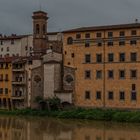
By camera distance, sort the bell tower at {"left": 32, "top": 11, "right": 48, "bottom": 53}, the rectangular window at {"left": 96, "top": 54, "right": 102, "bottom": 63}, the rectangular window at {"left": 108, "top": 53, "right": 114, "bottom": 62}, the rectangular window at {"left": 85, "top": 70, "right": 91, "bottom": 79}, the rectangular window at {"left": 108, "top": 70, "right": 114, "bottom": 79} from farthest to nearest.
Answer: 1. the bell tower at {"left": 32, "top": 11, "right": 48, "bottom": 53}
2. the rectangular window at {"left": 85, "top": 70, "right": 91, "bottom": 79}
3. the rectangular window at {"left": 96, "top": 54, "right": 102, "bottom": 63}
4. the rectangular window at {"left": 108, "top": 53, "right": 114, "bottom": 62}
5. the rectangular window at {"left": 108, "top": 70, "right": 114, "bottom": 79}

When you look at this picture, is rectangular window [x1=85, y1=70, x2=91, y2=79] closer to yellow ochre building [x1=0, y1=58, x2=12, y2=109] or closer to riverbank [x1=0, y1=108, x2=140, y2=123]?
riverbank [x1=0, y1=108, x2=140, y2=123]

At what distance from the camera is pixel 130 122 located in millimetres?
55375

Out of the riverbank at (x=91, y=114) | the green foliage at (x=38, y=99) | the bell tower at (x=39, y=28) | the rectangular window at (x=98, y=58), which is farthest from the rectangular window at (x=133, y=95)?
the bell tower at (x=39, y=28)

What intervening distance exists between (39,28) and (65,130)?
36.0 m

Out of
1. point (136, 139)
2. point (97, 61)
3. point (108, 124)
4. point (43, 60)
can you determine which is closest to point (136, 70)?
point (97, 61)

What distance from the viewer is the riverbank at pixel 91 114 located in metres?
56.6

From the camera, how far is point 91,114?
60750 millimetres

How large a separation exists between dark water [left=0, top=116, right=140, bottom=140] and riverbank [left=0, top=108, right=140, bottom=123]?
2.68 metres

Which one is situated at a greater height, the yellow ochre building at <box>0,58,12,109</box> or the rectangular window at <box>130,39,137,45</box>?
the rectangular window at <box>130,39,137,45</box>

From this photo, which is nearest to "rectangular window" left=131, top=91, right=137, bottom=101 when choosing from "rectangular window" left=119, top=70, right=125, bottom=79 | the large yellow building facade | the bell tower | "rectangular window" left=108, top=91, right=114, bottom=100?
the large yellow building facade

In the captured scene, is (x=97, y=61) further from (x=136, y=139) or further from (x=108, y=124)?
(x=136, y=139)

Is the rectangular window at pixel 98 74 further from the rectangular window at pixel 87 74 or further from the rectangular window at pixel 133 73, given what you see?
the rectangular window at pixel 133 73

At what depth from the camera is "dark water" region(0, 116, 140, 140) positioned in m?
42.2

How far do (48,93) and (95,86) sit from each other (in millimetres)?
7925
